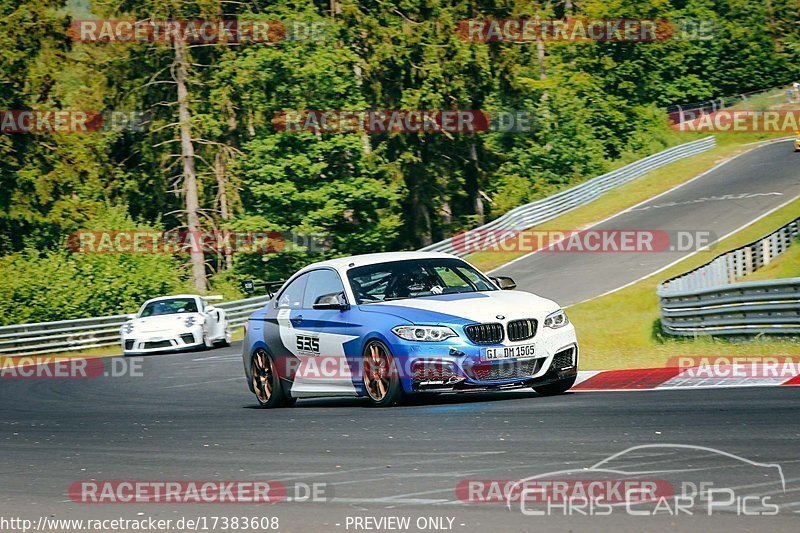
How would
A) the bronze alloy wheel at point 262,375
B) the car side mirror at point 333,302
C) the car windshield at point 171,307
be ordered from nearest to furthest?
1. the car side mirror at point 333,302
2. the bronze alloy wheel at point 262,375
3. the car windshield at point 171,307

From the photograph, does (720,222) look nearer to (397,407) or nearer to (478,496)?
(397,407)

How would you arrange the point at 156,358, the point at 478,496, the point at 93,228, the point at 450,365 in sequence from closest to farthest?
the point at 478,496 → the point at 450,365 → the point at 156,358 → the point at 93,228

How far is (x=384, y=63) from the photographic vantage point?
63.2 metres

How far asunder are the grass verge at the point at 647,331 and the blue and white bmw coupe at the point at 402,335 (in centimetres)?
500

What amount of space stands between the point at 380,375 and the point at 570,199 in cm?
3992

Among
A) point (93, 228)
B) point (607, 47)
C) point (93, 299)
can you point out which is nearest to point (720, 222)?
point (93, 299)

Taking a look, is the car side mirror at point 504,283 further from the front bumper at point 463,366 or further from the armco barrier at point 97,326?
the armco barrier at point 97,326

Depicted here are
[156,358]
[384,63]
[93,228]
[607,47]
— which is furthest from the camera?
[607,47]

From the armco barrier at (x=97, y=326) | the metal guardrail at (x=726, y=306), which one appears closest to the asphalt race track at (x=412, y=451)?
the metal guardrail at (x=726, y=306)

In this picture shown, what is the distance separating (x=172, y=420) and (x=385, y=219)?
4574 cm

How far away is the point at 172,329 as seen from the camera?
28.9m

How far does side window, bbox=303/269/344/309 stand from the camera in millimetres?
13695

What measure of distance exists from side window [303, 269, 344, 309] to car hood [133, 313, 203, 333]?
15.4 meters

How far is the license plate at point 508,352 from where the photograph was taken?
12.2 meters
